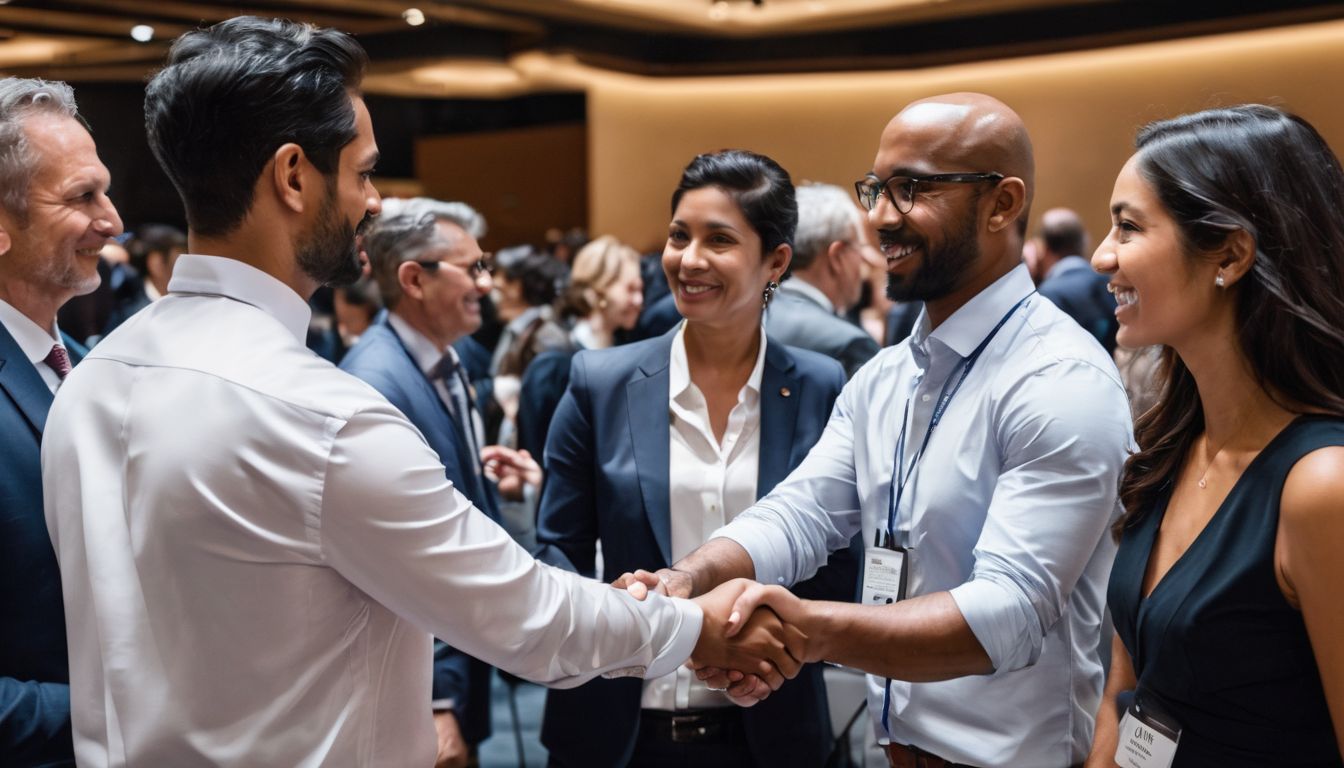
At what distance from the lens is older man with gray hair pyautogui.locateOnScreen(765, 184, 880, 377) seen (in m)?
3.52

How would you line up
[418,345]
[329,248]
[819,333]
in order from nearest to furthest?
1. [329,248]
2. [418,345]
3. [819,333]

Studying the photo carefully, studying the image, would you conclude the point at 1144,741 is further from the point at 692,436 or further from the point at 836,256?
the point at 836,256

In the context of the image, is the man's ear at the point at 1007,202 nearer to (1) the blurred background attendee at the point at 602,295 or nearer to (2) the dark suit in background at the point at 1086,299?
(1) the blurred background attendee at the point at 602,295

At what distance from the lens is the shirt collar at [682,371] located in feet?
8.65

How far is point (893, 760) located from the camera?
81.4 inches

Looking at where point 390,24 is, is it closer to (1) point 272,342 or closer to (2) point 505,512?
(2) point 505,512

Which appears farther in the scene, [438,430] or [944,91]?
[944,91]

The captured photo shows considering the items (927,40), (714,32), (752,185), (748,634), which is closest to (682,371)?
(752,185)

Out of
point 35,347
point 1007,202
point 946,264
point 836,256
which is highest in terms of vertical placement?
point 1007,202

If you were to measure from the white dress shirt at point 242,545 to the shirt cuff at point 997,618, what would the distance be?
2.36 ft

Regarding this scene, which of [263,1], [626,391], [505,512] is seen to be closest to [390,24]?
[263,1]

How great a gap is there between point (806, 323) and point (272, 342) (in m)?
2.26

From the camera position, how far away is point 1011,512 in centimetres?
184

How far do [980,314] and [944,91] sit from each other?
9.29 metres
